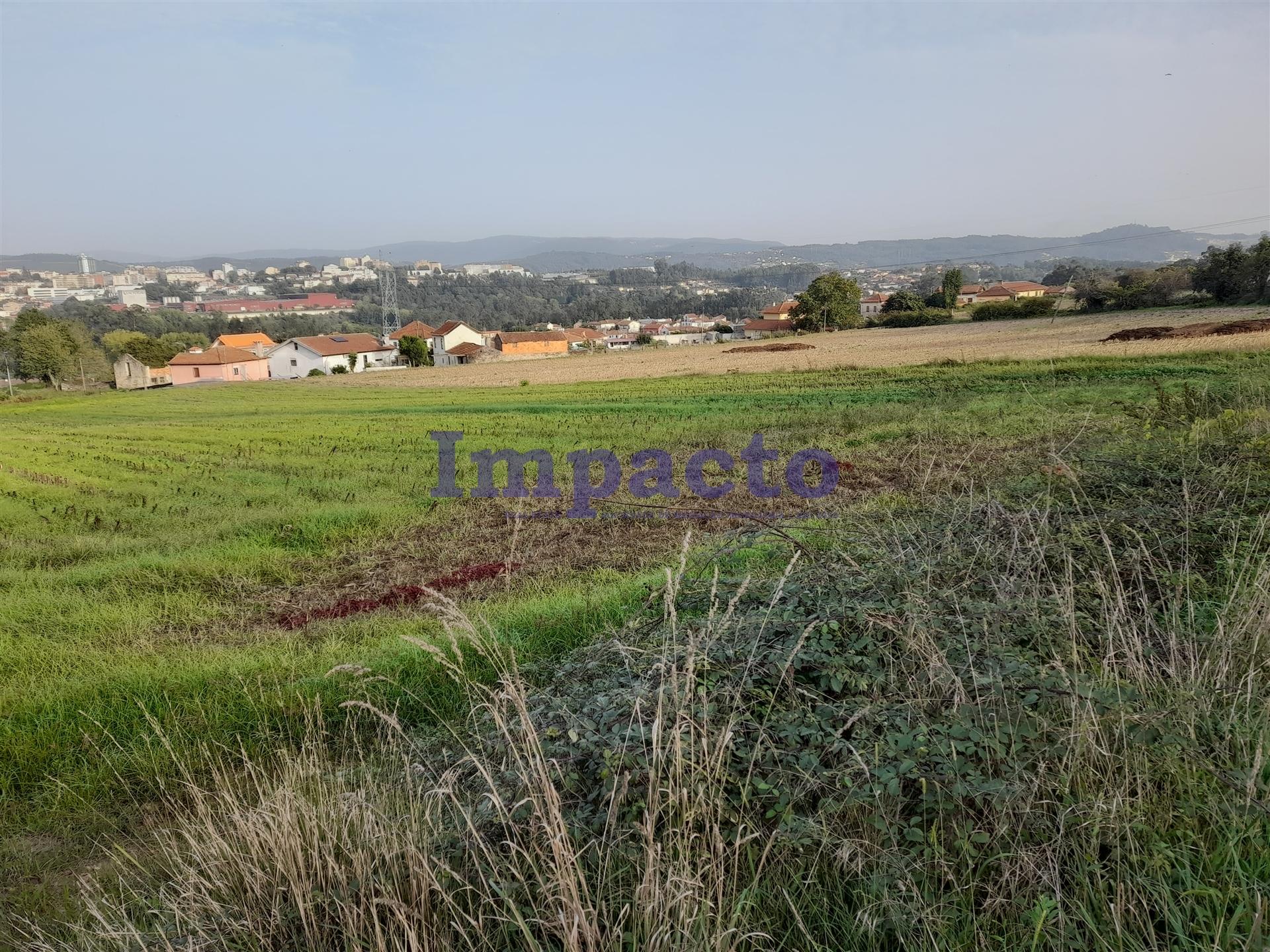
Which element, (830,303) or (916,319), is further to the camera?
(830,303)

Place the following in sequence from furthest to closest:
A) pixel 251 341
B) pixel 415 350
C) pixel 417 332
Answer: pixel 417 332, pixel 251 341, pixel 415 350

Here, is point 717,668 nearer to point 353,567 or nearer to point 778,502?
point 353,567

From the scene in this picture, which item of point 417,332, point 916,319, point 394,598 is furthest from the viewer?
point 417,332

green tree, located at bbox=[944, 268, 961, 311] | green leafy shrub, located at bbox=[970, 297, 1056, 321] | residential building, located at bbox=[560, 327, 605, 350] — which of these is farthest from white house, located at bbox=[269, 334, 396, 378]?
green tree, located at bbox=[944, 268, 961, 311]


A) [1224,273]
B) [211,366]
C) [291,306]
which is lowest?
[211,366]

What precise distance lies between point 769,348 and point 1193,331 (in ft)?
97.0

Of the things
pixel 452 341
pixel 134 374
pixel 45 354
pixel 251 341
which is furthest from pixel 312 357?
pixel 251 341

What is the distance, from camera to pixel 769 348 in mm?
61312

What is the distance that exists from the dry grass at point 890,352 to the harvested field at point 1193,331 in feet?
3.41

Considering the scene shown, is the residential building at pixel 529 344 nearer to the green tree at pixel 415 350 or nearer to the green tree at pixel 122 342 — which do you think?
the green tree at pixel 415 350

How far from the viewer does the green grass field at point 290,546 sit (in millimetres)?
5168

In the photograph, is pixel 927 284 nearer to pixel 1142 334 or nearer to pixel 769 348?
pixel 769 348

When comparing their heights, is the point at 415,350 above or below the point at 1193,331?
below

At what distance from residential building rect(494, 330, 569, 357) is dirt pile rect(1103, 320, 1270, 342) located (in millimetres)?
62908
